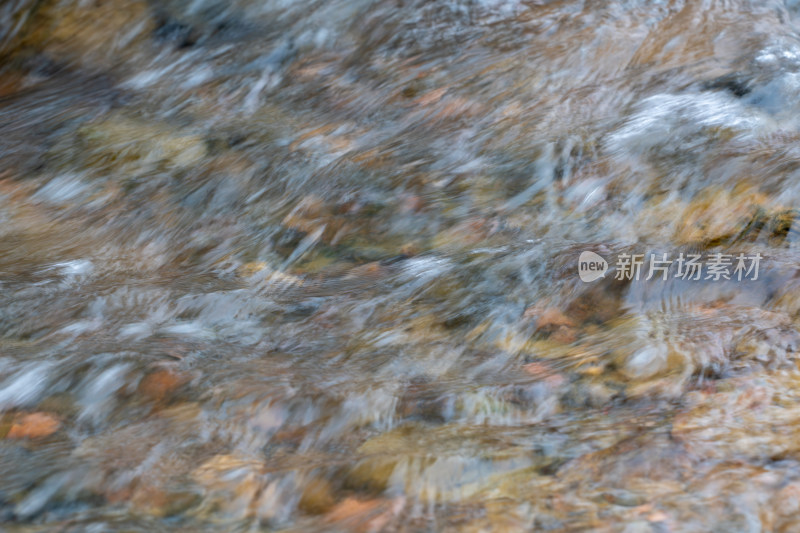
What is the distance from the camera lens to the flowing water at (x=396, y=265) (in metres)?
2.26

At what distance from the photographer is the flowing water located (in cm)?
226

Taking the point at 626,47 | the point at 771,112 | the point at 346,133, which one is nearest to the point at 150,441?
the point at 346,133

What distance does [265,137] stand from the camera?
4566 millimetres

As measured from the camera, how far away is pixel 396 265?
3.48 metres

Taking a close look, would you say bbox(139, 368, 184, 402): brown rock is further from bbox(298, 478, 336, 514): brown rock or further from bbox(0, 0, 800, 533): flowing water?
bbox(298, 478, 336, 514): brown rock

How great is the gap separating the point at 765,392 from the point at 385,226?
1884 mm

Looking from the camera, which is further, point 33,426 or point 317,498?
point 33,426

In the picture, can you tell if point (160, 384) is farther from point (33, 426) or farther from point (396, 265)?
point (396, 265)

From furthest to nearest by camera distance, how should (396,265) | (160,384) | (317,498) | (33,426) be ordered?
1. (396,265)
2. (160,384)
3. (33,426)
4. (317,498)

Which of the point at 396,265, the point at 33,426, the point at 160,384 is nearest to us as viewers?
the point at 33,426

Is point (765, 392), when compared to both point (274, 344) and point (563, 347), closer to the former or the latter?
point (563, 347)

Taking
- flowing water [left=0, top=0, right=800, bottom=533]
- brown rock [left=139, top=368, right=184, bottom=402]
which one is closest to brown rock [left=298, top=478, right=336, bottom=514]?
flowing water [left=0, top=0, right=800, bottom=533]

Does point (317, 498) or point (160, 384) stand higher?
point (160, 384)

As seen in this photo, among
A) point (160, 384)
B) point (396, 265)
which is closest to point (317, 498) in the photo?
point (160, 384)
